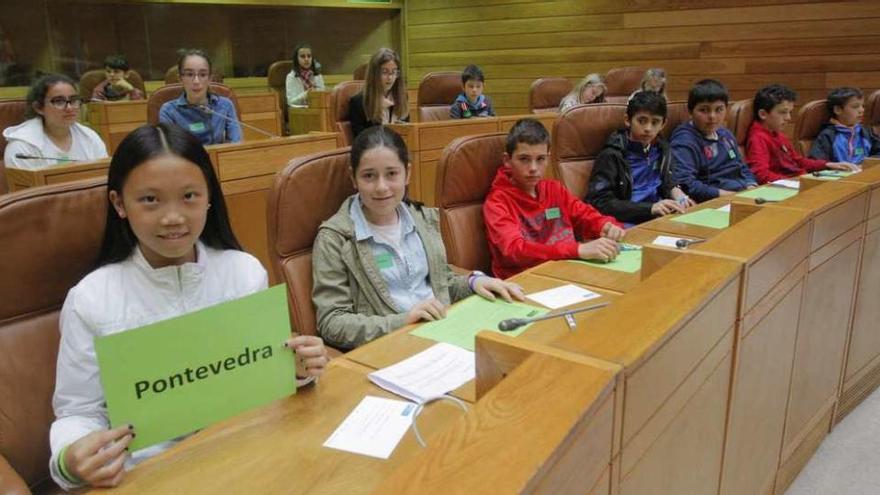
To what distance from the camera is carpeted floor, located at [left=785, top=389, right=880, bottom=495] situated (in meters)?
1.90

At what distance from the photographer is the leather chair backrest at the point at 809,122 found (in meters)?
4.27

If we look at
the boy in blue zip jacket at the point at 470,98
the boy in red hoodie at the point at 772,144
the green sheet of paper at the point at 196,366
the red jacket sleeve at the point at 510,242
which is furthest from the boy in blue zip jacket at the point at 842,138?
the green sheet of paper at the point at 196,366

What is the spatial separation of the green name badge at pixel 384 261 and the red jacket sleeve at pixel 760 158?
2877mm

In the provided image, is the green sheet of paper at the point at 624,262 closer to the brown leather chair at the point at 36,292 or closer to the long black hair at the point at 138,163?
the long black hair at the point at 138,163

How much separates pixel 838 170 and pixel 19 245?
3.77m

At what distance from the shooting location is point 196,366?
960 mm

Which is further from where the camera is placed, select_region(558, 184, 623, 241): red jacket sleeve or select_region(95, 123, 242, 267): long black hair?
select_region(558, 184, 623, 241): red jacket sleeve

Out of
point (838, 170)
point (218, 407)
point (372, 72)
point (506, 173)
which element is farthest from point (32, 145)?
point (838, 170)

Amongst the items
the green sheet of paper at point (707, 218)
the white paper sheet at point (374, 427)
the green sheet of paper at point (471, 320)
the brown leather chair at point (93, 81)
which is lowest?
the white paper sheet at point (374, 427)

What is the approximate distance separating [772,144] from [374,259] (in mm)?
3205

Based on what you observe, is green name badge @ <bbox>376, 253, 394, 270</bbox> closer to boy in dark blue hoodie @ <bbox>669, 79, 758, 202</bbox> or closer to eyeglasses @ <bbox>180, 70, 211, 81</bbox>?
boy in dark blue hoodie @ <bbox>669, 79, 758, 202</bbox>

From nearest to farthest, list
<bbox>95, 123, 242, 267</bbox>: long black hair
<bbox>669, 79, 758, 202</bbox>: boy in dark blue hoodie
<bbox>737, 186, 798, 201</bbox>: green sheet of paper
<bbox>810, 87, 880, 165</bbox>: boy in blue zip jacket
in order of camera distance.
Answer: <bbox>95, 123, 242, 267</bbox>: long black hair, <bbox>737, 186, 798, 201</bbox>: green sheet of paper, <bbox>669, 79, 758, 202</bbox>: boy in dark blue hoodie, <bbox>810, 87, 880, 165</bbox>: boy in blue zip jacket

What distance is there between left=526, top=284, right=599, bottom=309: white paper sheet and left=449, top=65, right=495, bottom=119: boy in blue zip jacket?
354 centimetres

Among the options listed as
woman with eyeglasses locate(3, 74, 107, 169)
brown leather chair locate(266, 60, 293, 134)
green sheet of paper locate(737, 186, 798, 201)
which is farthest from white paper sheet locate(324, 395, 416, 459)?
brown leather chair locate(266, 60, 293, 134)
